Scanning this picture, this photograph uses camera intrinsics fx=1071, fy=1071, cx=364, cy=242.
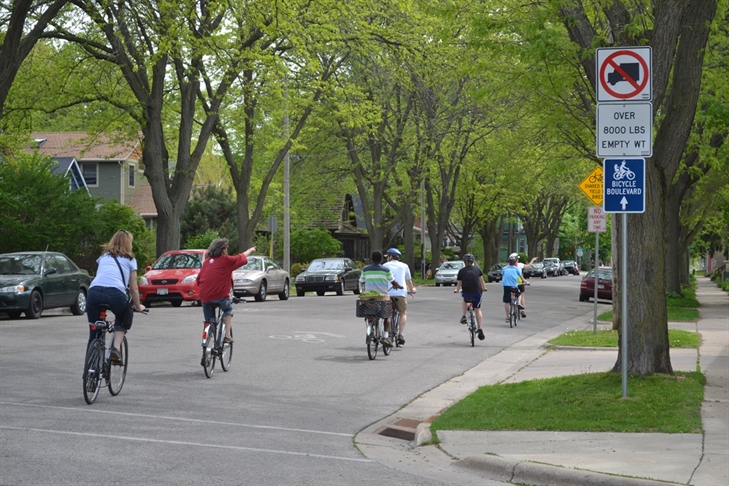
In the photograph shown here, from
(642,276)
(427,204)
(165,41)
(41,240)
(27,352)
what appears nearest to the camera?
(642,276)

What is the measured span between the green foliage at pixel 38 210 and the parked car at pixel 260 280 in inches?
208

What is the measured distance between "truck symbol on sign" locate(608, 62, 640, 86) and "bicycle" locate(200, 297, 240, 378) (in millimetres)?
6305

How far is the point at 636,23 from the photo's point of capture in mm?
12398

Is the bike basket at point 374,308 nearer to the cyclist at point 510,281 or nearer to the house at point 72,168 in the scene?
the cyclist at point 510,281

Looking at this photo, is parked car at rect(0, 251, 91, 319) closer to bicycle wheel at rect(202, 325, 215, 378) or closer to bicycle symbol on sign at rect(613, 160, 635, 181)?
bicycle wheel at rect(202, 325, 215, 378)

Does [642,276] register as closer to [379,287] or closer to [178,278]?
[379,287]

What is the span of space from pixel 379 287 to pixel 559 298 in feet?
89.7

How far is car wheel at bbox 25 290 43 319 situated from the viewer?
24.2 m

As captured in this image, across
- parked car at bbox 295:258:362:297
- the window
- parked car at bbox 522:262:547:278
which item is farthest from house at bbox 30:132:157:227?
parked car at bbox 522:262:547:278

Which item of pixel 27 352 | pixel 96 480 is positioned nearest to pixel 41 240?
pixel 27 352

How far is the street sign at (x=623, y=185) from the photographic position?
1117cm

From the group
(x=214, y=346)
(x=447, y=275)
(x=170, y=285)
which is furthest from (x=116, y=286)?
(x=447, y=275)

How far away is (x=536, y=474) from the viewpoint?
8172mm

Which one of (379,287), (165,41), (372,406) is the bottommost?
(372,406)
